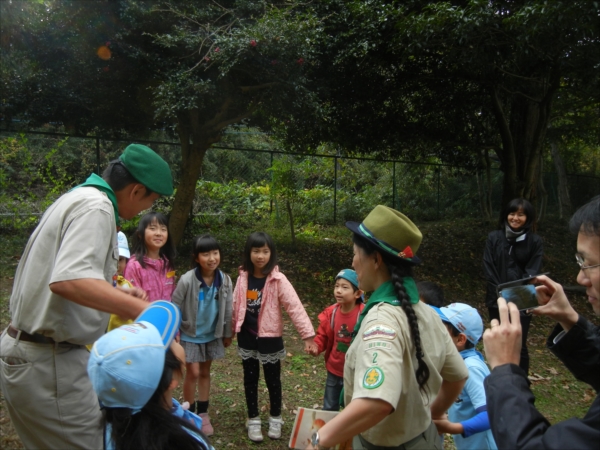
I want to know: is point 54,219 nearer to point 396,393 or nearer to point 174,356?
point 174,356

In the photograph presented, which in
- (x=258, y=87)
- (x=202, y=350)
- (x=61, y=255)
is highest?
(x=258, y=87)

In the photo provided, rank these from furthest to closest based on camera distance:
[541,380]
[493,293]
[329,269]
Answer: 1. [329,269]
2. [541,380]
3. [493,293]

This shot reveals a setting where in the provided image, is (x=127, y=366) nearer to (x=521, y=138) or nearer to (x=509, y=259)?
(x=509, y=259)

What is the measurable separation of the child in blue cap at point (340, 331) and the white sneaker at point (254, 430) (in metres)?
0.67

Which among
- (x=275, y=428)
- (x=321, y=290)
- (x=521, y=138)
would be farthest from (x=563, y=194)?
(x=275, y=428)

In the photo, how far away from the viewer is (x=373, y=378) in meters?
1.69

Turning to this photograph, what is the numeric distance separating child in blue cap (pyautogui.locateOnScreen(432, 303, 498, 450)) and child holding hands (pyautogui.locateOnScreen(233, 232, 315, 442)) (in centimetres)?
141

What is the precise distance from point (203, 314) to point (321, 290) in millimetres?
4603

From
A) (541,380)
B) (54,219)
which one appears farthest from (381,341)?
(541,380)

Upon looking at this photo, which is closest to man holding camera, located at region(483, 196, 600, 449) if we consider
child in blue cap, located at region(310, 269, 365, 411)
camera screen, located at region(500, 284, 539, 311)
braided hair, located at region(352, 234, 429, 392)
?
camera screen, located at region(500, 284, 539, 311)

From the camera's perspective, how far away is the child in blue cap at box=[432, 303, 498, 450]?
8.16 feet

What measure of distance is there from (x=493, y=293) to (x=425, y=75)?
557 centimetres

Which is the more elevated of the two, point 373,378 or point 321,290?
point 373,378

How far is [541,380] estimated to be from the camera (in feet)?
20.3
